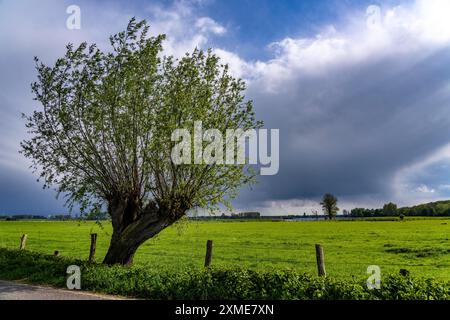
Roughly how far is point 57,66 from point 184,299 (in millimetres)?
13748

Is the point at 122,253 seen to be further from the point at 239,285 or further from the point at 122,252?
the point at 239,285

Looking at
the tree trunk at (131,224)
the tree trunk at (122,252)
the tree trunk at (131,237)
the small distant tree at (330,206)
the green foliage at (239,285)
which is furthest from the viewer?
the small distant tree at (330,206)

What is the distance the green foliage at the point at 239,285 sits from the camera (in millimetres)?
11844

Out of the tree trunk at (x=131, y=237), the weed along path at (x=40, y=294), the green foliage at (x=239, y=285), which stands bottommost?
the weed along path at (x=40, y=294)

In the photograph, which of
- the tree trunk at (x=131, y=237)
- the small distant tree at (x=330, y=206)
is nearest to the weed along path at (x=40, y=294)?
the tree trunk at (x=131, y=237)

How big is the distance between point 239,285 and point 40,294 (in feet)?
24.7

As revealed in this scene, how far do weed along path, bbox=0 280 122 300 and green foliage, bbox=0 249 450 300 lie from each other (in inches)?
34.1

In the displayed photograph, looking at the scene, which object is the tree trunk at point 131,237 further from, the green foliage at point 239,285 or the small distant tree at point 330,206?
the small distant tree at point 330,206

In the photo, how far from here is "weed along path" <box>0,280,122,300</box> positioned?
43.1ft

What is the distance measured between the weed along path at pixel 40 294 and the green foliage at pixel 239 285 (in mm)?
866

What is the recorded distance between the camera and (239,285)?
13.2 meters
